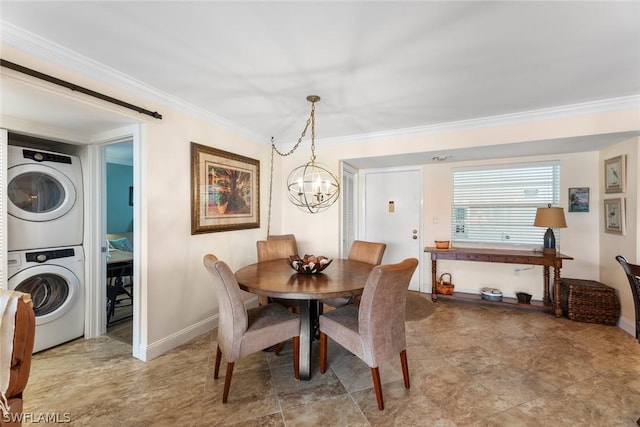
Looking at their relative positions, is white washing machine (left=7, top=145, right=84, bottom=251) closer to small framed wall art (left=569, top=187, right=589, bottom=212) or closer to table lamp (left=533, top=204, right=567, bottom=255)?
table lamp (left=533, top=204, right=567, bottom=255)

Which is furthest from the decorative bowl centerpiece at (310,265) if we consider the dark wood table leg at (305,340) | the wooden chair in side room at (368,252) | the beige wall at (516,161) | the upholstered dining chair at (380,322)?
the beige wall at (516,161)

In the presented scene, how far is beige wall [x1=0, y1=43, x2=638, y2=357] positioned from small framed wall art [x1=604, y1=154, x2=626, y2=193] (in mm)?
93

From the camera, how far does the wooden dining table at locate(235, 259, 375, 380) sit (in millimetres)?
1812

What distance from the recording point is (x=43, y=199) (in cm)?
252

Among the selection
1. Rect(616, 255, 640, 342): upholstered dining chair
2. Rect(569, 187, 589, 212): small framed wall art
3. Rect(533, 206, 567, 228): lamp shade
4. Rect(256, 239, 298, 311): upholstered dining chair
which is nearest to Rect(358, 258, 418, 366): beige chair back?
Rect(616, 255, 640, 342): upholstered dining chair

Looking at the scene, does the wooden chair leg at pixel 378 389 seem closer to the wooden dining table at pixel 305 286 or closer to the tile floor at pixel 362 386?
the tile floor at pixel 362 386

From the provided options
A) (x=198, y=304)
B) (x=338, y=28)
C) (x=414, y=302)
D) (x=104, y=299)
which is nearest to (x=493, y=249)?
(x=414, y=302)

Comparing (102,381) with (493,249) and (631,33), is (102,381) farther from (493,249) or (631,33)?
(493,249)

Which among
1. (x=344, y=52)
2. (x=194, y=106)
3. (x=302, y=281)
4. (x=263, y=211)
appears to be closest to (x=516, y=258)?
(x=302, y=281)

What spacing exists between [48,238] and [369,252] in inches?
121

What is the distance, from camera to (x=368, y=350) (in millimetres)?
1769

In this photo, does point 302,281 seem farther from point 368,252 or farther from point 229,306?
point 368,252

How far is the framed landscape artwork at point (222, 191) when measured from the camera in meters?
2.74

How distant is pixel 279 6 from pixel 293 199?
9.06 ft
